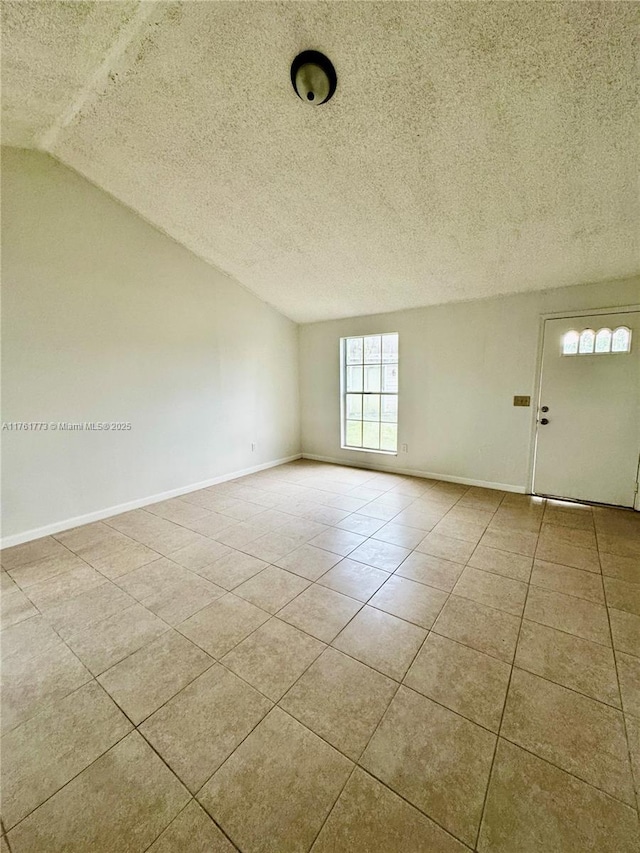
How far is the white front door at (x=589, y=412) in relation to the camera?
337 centimetres

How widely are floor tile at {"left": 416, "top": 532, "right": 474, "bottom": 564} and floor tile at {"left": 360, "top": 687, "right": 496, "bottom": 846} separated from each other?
1294mm

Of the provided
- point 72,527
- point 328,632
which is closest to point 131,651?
Result: point 328,632

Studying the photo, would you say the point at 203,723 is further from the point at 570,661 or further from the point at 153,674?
the point at 570,661

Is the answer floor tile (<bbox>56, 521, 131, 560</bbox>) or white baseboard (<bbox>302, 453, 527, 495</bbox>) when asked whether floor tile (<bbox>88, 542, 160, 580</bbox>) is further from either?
white baseboard (<bbox>302, 453, 527, 495</bbox>)

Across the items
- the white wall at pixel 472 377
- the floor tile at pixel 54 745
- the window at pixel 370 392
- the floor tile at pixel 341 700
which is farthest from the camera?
the window at pixel 370 392

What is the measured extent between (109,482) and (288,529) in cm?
200

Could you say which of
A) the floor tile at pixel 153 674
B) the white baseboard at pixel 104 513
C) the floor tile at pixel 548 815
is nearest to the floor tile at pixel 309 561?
the floor tile at pixel 153 674

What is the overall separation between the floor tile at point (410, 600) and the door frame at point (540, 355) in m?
2.52

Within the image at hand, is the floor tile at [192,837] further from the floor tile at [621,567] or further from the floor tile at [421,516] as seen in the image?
the floor tile at [621,567]

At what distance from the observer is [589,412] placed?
355 cm

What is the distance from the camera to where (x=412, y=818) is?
3.44 ft

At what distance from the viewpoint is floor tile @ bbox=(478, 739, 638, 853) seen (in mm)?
981

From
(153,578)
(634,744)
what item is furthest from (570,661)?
(153,578)

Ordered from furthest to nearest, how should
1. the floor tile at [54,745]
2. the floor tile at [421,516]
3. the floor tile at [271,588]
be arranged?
the floor tile at [421,516], the floor tile at [271,588], the floor tile at [54,745]
